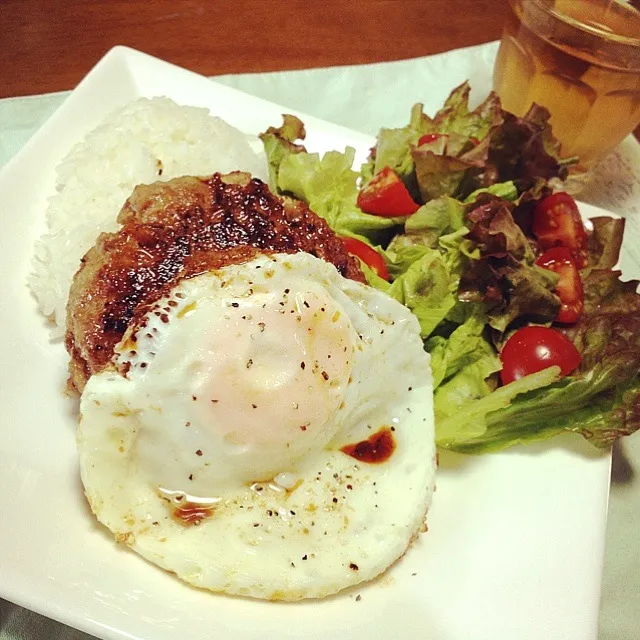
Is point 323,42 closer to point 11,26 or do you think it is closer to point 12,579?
point 11,26

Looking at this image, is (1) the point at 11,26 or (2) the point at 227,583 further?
(1) the point at 11,26

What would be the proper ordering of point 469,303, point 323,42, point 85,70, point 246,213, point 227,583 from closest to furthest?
point 227,583
point 246,213
point 469,303
point 85,70
point 323,42

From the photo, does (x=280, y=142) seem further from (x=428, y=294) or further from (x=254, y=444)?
(x=254, y=444)

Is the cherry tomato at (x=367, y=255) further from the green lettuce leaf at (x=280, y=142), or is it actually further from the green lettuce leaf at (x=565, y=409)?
the green lettuce leaf at (x=565, y=409)

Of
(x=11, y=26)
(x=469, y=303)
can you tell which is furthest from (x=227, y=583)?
(x=11, y=26)

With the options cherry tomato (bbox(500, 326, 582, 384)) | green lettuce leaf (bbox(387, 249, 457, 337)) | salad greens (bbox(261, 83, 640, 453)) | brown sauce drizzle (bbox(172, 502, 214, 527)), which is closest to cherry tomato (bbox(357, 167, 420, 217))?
salad greens (bbox(261, 83, 640, 453))

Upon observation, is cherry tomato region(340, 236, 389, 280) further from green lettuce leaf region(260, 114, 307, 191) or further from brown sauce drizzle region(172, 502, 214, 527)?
brown sauce drizzle region(172, 502, 214, 527)

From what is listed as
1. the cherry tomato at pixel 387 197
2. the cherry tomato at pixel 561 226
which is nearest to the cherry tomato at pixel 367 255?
the cherry tomato at pixel 387 197

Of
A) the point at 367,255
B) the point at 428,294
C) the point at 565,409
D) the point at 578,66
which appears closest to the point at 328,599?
the point at 565,409
